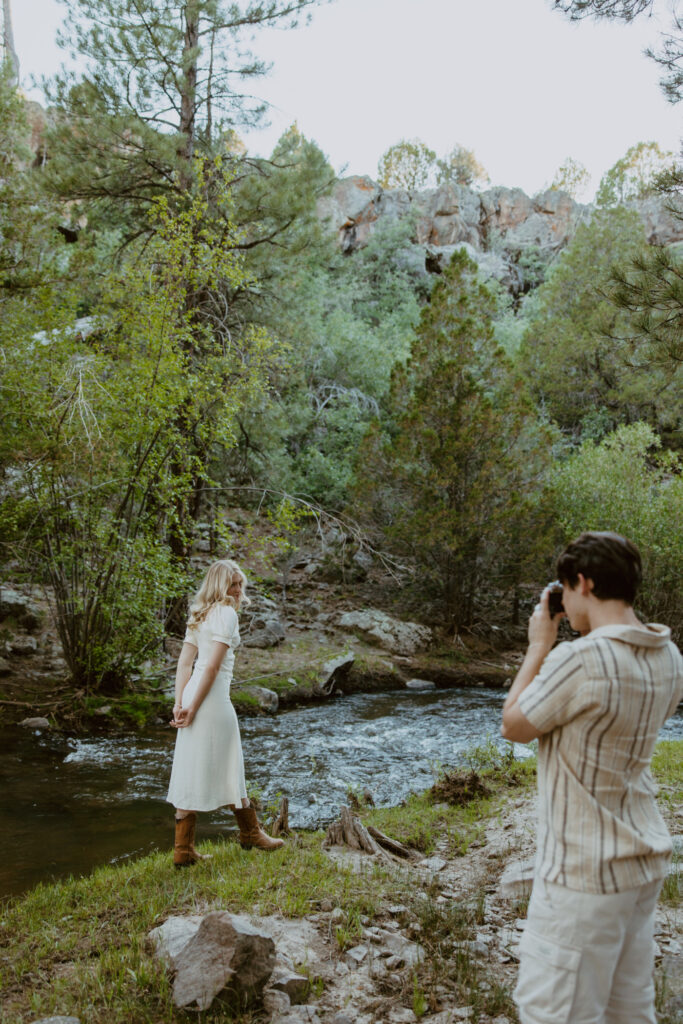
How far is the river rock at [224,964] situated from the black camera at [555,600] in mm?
1972

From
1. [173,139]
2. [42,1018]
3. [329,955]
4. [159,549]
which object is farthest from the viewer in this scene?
[173,139]

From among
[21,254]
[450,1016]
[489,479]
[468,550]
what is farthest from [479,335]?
[450,1016]

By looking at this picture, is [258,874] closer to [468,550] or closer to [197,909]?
[197,909]

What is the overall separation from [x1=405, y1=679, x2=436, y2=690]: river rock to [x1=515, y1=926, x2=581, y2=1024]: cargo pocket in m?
12.4

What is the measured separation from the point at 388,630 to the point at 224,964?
13.0 metres

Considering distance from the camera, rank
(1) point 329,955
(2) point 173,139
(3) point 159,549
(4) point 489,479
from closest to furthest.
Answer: (1) point 329,955 → (3) point 159,549 → (2) point 173,139 → (4) point 489,479

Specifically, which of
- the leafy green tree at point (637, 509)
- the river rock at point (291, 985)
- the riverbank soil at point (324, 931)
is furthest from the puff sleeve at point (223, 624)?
the leafy green tree at point (637, 509)

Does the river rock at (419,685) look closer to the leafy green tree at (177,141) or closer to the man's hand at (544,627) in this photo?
the leafy green tree at (177,141)

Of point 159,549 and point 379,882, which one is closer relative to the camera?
point 379,882

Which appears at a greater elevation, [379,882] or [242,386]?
[242,386]

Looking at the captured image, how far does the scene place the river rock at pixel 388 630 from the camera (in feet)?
50.2

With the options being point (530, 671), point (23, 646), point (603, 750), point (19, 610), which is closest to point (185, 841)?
point (530, 671)

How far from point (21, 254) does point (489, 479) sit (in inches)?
420

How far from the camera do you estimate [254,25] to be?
12969 mm
